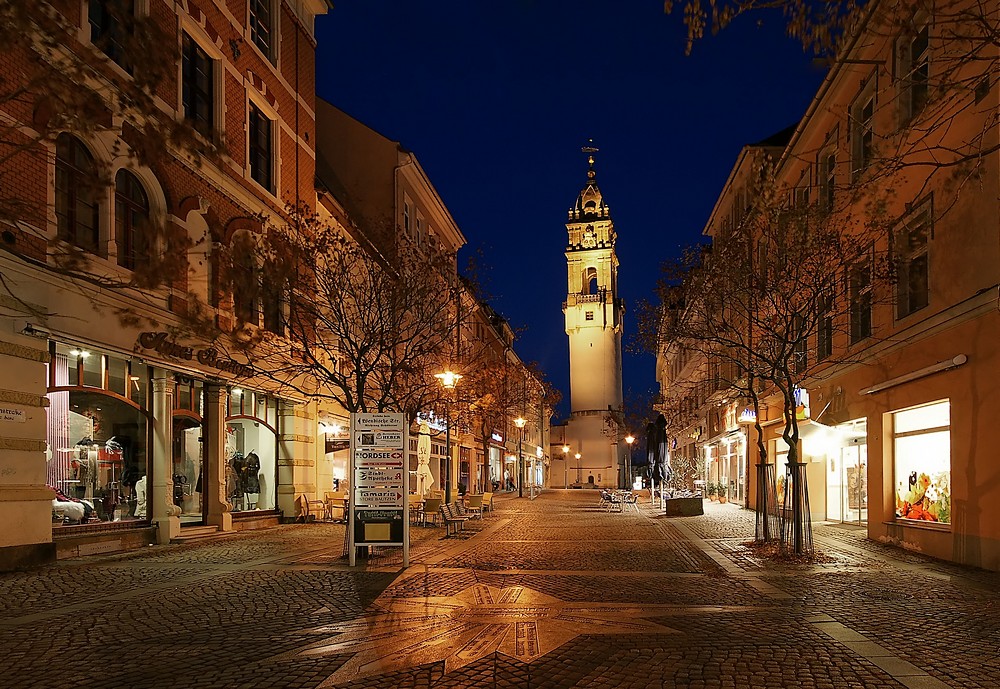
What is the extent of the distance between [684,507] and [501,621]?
71.9ft

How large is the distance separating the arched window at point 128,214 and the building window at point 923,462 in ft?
51.0

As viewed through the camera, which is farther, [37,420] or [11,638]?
[37,420]

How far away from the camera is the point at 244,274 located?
2066 centimetres

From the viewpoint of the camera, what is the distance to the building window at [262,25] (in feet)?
78.7

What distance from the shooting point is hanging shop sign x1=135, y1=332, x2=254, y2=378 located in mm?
17922

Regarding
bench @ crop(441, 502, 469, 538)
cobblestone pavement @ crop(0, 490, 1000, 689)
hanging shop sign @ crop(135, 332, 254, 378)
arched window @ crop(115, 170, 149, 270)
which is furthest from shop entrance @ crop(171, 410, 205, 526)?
bench @ crop(441, 502, 469, 538)

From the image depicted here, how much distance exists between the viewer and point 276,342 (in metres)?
24.0

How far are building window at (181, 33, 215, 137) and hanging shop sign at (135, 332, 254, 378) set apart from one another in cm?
499

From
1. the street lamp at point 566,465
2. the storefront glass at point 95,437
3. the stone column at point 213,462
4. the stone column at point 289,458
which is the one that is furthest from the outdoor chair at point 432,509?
the street lamp at point 566,465

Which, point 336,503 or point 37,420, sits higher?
point 37,420

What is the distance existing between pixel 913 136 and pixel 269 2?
17.4 metres

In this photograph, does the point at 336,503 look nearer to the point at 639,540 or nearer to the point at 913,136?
the point at 639,540

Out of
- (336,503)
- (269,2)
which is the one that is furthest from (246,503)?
(269,2)

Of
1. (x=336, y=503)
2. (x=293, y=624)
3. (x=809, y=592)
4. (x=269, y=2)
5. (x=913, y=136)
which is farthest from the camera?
(x=336, y=503)
